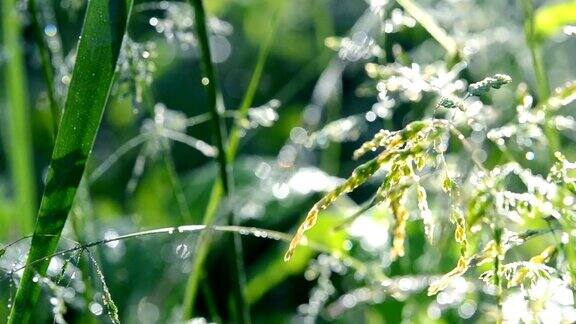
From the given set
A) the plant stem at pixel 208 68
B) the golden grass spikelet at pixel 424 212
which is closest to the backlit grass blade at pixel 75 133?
the plant stem at pixel 208 68

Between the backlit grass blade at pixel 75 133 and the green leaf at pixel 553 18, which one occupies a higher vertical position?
the green leaf at pixel 553 18

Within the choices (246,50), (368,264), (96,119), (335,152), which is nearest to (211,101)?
(96,119)

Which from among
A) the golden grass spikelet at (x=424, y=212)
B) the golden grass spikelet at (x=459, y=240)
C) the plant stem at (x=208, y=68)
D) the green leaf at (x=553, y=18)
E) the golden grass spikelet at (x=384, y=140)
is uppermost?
the green leaf at (x=553, y=18)

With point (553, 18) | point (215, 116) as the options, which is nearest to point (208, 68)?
point (215, 116)

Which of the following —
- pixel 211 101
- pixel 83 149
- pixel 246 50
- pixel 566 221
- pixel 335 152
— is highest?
pixel 246 50

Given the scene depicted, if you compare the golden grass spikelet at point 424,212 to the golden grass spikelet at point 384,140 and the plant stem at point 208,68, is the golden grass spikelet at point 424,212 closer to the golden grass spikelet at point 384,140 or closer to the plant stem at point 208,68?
the golden grass spikelet at point 384,140

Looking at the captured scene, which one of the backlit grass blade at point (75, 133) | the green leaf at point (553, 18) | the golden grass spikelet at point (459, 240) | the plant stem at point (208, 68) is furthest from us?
the green leaf at point (553, 18)

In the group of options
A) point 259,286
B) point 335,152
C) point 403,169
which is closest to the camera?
point 403,169

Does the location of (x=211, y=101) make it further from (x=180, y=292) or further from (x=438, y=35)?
(x=180, y=292)

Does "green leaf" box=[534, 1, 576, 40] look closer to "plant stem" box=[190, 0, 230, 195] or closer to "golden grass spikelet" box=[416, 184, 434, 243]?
"plant stem" box=[190, 0, 230, 195]
